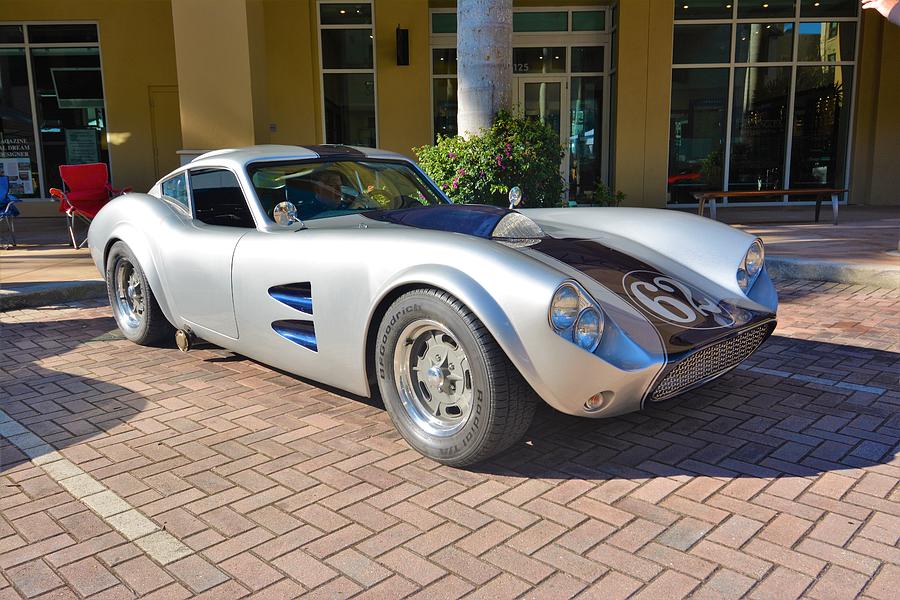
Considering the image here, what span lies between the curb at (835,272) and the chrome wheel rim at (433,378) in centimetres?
521

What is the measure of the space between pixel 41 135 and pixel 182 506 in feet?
45.1

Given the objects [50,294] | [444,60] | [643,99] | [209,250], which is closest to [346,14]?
[444,60]

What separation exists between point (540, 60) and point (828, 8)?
5497 millimetres

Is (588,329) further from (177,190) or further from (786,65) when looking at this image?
(786,65)

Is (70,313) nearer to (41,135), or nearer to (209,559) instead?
(209,559)

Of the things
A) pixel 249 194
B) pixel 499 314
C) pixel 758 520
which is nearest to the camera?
pixel 758 520

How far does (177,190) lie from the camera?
479cm

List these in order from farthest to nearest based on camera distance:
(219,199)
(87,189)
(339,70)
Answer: (339,70) → (87,189) → (219,199)

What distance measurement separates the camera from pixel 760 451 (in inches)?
125

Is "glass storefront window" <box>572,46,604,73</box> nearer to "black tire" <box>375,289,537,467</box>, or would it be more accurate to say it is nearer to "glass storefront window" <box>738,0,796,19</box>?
"glass storefront window" <box>738,0,796,19</box>

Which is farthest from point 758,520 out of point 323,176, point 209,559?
point 323,176

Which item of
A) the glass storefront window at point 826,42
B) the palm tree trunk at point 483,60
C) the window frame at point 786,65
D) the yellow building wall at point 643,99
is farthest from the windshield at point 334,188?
the glass storefront window at point 826,42

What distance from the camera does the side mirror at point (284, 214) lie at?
12.0 feet

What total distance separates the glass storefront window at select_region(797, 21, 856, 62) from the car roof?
12.4 m
